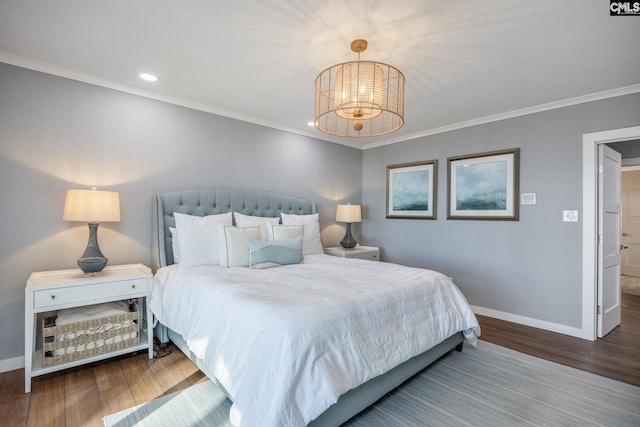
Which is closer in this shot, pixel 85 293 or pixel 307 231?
pixel 85 293

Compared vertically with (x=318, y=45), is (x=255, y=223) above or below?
below

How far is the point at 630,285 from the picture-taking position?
5414 mm

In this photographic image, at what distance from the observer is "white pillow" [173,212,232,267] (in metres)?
2.83

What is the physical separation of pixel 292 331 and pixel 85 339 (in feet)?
6.28

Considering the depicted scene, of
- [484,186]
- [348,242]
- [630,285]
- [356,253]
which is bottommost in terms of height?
[630,285]

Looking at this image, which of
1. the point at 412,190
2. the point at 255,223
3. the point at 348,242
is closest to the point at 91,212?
the point at 255,223

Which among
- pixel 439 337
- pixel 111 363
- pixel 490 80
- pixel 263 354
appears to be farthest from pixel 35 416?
pixel 490 80

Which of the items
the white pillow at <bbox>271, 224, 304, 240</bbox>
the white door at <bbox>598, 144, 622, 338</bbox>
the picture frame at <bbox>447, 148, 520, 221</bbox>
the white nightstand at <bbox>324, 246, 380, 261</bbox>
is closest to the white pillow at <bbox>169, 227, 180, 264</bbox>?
the white pillow at <bbox>271, 224, 304, 240</bbox>

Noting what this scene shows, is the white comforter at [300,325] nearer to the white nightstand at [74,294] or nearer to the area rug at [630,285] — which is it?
the white nightstand at [74,294]

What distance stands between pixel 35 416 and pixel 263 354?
1.61 metres

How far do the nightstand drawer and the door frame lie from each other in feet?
13.9

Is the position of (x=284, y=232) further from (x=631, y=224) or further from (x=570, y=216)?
(x=631, y=224)

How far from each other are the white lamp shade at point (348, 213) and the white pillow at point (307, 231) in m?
0.73

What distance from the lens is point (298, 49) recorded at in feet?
7.39
